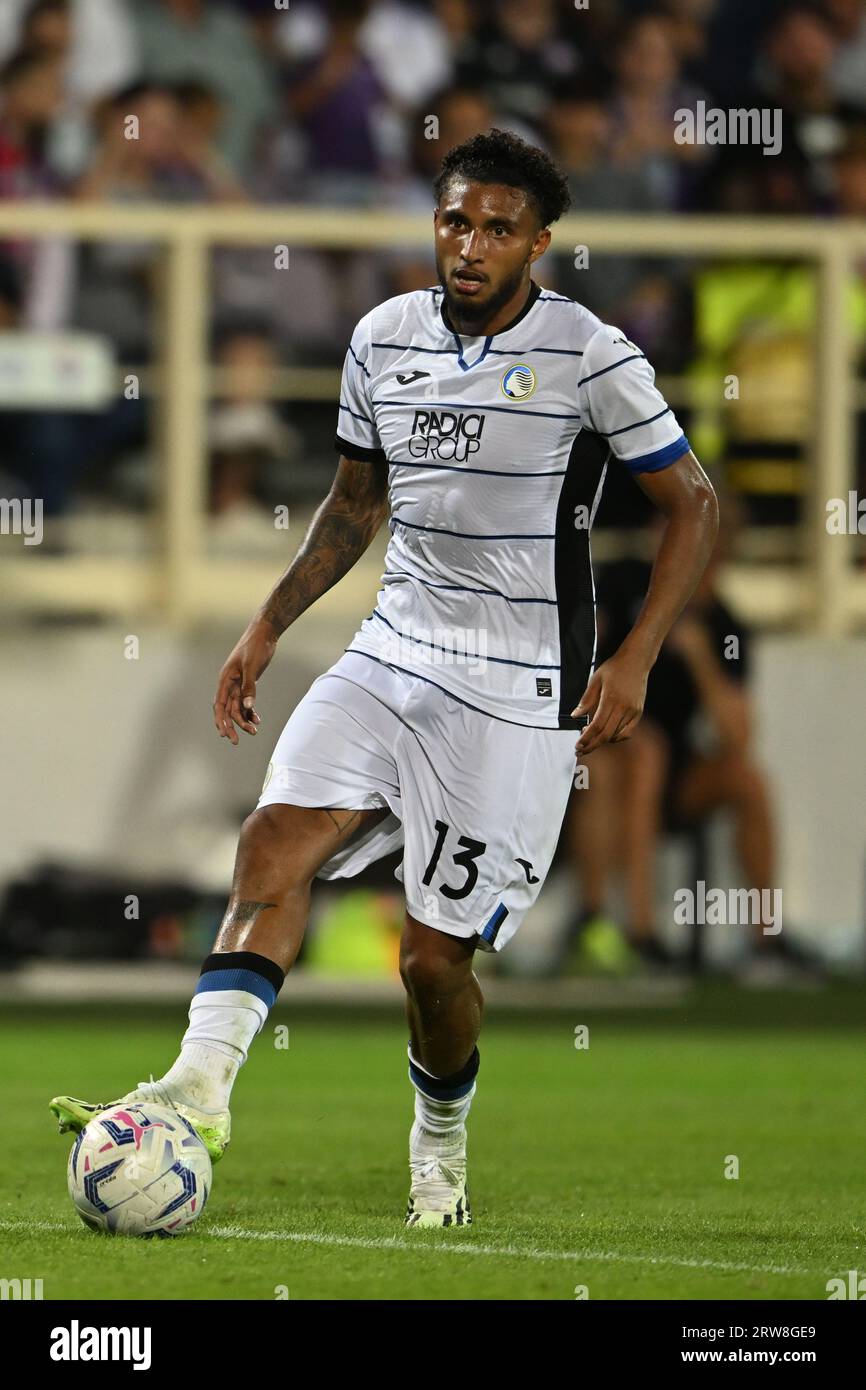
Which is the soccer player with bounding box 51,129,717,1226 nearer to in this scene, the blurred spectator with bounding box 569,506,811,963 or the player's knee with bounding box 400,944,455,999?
the player's knee with bounding box 400,944,455,999

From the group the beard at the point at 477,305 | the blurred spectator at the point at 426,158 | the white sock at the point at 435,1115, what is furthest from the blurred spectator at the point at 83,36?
the white sock at the point at 435,1115

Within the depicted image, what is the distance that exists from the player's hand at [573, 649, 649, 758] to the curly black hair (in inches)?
42.8

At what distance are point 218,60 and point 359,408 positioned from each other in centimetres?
821

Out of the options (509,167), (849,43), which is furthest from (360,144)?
(509,167)

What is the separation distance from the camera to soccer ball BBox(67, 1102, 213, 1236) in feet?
15.9

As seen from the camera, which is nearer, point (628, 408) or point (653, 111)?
point (628, 408)

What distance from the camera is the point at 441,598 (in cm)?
543

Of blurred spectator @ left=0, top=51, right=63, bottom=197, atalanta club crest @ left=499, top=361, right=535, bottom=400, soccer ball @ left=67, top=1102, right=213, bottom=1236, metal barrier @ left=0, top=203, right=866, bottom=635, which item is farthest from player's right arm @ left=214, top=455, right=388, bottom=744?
blurred spectator @ left=0, top=51, right=63, bottom=197

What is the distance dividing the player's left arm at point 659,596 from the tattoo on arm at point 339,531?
2.43ft

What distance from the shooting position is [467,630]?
17.7 feet

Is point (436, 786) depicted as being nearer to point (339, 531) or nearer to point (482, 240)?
point (339, 531)

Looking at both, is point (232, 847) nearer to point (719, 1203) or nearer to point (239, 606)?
point (239, 606)

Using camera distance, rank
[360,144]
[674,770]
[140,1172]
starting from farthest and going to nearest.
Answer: [360,144]
[674,770]
[140,1172]
